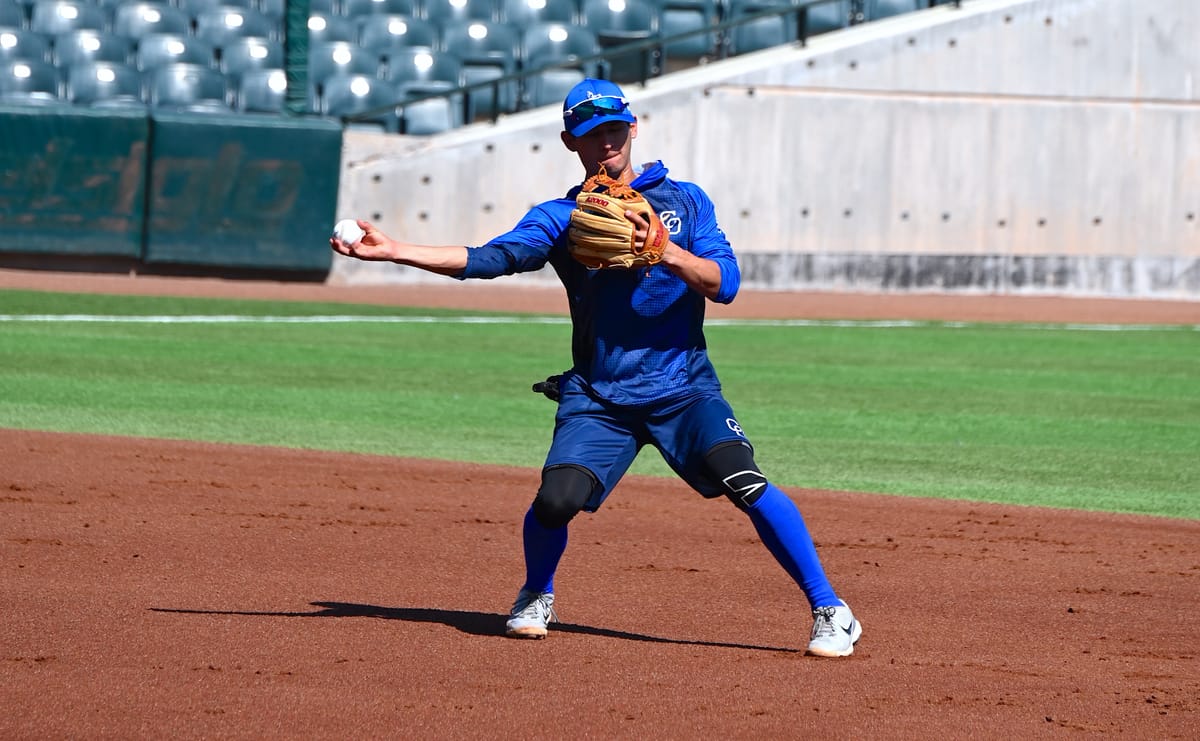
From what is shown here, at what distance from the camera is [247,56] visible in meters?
22.0

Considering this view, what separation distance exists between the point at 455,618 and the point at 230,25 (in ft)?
60.8

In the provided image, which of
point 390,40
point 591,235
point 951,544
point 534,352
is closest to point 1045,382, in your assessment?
point 534,352

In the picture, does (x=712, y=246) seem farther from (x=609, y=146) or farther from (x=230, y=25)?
(x=230, y=25)

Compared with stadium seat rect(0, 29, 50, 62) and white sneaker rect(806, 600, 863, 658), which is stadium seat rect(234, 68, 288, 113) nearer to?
stadium seat rect(0, 29, 50, 62)

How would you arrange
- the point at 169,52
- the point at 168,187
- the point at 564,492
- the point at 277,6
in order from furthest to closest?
the point at 277,6, the point at 169,52, the point at 168,187, the point at 564,492

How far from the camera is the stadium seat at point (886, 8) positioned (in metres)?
23.5

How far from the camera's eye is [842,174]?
74.5 ft

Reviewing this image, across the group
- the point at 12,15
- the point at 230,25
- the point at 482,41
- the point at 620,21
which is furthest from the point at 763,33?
Answer: the point at 12,15

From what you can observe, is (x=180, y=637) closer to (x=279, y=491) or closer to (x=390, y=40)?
(x=279, y=491)

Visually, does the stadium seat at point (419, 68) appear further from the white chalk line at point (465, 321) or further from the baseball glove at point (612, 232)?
the baseball glove at point (612, 232)

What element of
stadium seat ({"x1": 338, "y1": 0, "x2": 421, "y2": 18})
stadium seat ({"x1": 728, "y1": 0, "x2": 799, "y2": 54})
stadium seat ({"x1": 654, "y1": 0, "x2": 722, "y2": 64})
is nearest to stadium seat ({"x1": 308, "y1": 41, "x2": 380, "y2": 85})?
stadium seat ({"x1": 338, "y1": 0, "x2": 421, "y2": 18})

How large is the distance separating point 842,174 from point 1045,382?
33.1 feet

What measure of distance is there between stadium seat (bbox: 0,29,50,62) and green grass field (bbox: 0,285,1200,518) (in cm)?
548

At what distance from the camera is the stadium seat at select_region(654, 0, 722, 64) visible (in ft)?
75.5
